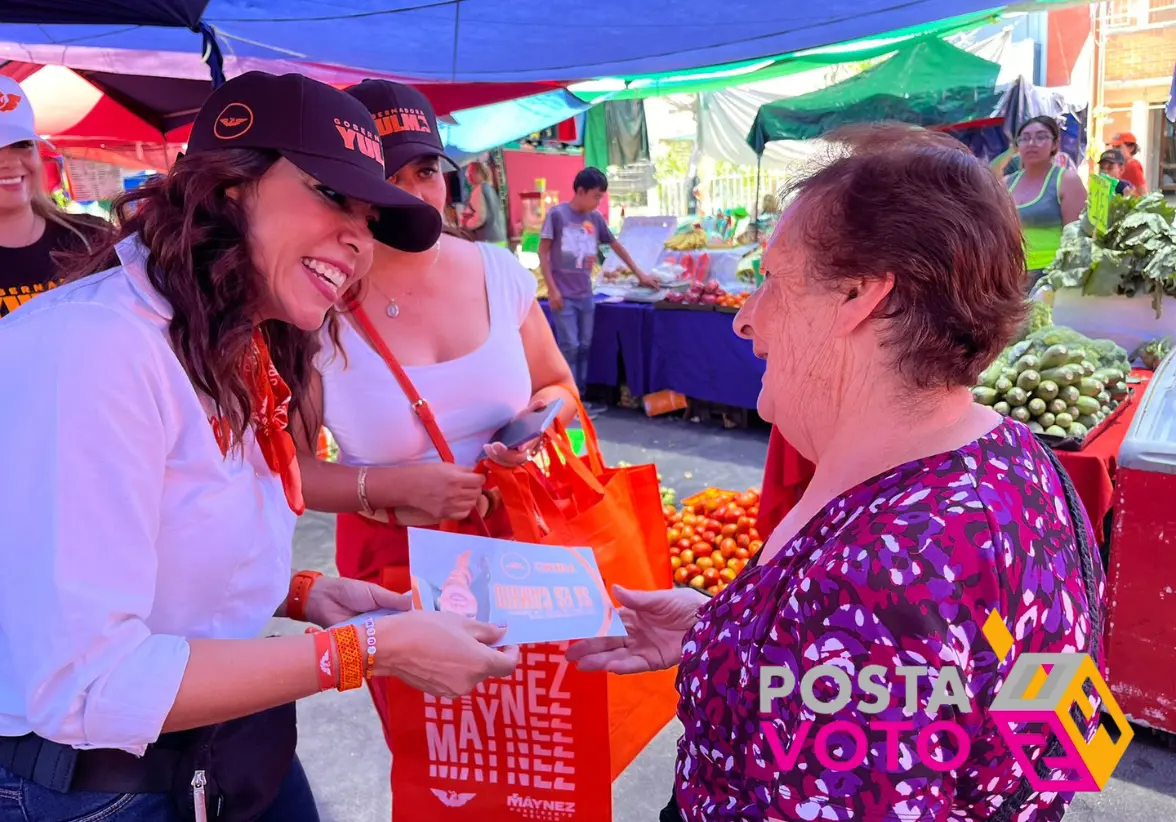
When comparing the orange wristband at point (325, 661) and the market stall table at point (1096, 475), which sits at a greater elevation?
the orange wristband at point (325, 661)

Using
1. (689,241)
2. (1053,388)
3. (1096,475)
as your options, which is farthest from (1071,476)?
(689,241)

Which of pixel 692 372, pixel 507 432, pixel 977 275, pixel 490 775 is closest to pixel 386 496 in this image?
pixel 507 432

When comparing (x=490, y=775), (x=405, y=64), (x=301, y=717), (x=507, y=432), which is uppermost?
(x=405, y=64)

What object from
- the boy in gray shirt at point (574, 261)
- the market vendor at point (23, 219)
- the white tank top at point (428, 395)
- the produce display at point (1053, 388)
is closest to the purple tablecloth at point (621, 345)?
the boy in gray shirt at point (574, 261)

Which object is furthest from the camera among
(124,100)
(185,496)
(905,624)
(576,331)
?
(576,331)

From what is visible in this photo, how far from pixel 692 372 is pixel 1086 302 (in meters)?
3.27

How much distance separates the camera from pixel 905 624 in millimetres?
795

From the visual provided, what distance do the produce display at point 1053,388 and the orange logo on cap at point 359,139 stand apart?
2274 mm

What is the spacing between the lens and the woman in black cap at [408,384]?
1.75 metres

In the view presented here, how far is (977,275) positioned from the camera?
3.03ft

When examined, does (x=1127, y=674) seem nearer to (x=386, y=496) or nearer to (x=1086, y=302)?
(x=1086, y=302)

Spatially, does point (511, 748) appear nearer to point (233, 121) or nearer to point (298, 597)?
point (298, 597)

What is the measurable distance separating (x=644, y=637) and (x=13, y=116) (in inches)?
124

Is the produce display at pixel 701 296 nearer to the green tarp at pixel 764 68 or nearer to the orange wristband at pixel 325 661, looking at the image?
the green tarp at pixel 764 68
